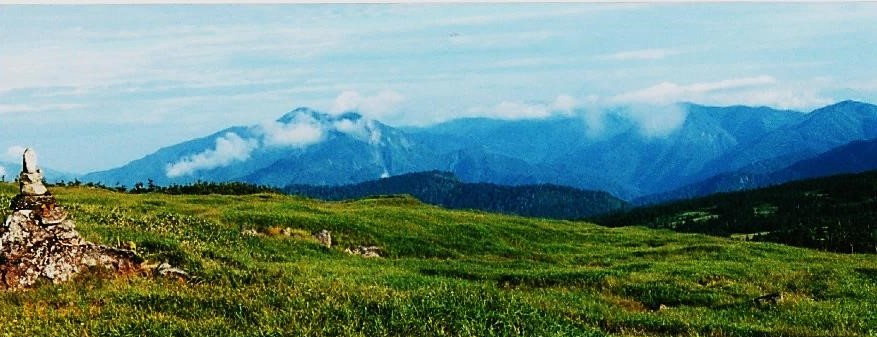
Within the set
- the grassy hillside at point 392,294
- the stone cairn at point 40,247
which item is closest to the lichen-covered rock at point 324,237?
the grassy hillside at point 392,294

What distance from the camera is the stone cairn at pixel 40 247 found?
16875 millimetres

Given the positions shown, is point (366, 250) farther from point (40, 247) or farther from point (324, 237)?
point (40, 247)

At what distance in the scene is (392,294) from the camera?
16.3 metres

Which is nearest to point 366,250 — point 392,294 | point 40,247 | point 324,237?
point 324,237

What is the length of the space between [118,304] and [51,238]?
4677 millimetres

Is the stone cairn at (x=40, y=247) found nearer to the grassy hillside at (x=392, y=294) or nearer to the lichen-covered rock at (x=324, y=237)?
the grassy hillside at (x=392, y=294)

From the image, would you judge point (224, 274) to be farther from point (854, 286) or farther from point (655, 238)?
point (655, 238)

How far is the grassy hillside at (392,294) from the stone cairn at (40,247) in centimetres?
65

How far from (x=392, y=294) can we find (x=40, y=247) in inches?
343

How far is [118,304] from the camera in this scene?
14.5 metres

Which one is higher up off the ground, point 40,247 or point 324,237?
point 40,247

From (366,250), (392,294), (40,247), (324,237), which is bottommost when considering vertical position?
(366,250)

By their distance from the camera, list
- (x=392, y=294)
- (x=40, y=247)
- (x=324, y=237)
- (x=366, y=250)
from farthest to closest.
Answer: (x=366, y=250) < (x=324, y=237) < (x=40, y=247) < (x=392, y=294)

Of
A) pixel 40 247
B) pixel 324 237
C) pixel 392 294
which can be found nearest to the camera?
pixel 392 294
